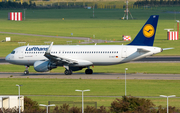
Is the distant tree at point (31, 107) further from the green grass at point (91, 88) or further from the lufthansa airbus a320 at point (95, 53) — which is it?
the lufthansa airbus a320 at point (95, 53)

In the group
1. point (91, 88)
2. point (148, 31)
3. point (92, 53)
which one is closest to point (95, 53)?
point (92, 53)

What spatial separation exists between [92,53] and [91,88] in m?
12.0

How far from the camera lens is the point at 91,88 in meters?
49.3

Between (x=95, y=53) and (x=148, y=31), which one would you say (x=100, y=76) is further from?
(x=148, y=31)

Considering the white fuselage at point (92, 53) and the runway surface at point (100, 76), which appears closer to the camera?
the runway surface at point (100, 76)

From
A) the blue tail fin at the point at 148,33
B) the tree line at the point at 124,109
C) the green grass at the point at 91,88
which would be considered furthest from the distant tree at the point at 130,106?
the blue tail fin at the point at 148,33

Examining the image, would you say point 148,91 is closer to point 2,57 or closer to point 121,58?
point 121,58

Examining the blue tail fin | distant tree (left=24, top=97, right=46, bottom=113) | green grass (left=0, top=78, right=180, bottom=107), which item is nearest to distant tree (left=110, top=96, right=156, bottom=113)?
green grass (left=0, top=78, right=180, bottom=107)

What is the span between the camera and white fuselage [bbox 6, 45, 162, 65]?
59.0m

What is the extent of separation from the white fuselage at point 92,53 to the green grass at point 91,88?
5703mm

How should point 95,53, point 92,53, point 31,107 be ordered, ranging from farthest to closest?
1. point 92,53
2. point 95,53
3. point 31,107

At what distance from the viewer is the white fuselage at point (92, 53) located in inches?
2325

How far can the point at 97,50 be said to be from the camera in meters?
60.4

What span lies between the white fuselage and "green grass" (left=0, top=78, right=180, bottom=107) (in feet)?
18.7
